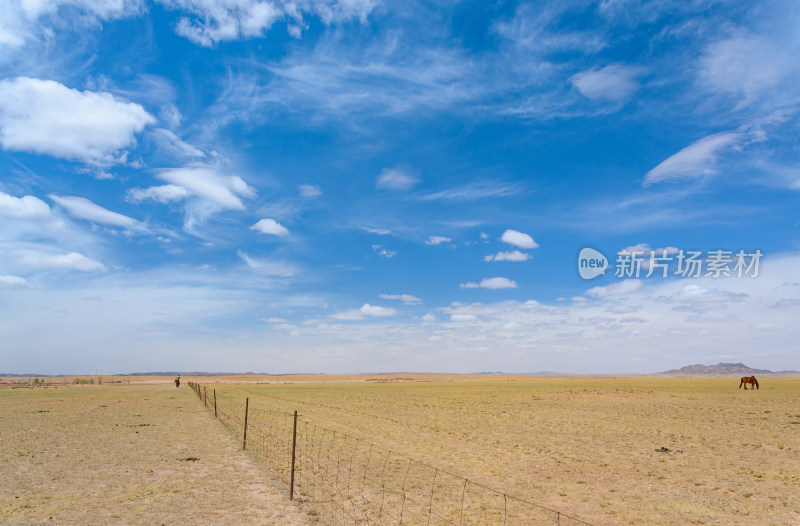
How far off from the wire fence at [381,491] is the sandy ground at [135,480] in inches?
27.7

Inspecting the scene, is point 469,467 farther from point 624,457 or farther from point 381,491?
point 624,457

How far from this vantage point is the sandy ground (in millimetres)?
9500

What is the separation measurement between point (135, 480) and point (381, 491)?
6.61 m

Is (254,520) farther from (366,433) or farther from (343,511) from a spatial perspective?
(366,433)

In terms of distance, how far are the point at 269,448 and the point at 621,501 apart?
11743 mm

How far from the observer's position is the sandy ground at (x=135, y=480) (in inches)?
374

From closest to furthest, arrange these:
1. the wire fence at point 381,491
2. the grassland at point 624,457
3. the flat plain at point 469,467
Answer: the wire fence at point 381,491 → the flat plain at point 469,467 → the grassland at point 624,457

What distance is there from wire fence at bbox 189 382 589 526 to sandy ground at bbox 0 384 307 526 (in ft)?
2.31

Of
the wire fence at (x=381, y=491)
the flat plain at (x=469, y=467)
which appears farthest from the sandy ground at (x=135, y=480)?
the wire fence at (x=381, y=491)

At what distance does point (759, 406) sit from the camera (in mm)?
34188

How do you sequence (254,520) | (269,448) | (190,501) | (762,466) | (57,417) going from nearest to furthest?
1. (254,520)
2. (190,501)
3. (762,466)
4. (269,448)
5. (57,417)

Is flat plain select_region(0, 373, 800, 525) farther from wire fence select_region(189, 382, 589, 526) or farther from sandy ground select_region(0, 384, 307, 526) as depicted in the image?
wire fence select_region(189, 382, 589, 526)

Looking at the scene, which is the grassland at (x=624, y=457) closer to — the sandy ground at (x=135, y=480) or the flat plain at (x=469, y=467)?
the flat plain at (x=469, y=467)

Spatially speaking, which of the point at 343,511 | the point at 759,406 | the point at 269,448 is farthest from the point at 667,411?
the point at 343,511
